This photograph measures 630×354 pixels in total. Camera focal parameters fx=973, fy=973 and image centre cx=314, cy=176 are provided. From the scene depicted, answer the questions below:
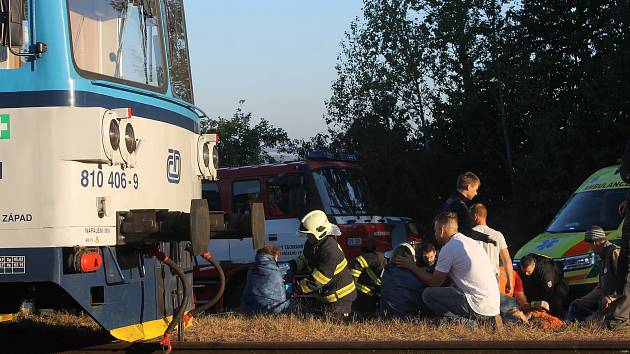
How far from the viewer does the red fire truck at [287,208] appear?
47.3 feet

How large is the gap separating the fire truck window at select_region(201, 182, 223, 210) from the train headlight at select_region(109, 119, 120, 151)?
26.8 feet

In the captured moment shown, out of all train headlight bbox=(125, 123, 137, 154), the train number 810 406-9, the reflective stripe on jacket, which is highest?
train headlight bbox=(125, 123, 137, 154)

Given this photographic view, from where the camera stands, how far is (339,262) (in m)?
10.5

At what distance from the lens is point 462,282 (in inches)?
359

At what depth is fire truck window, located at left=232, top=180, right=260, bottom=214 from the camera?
586 inches

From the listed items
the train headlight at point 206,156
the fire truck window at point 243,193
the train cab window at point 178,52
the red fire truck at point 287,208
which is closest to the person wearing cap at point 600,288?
the train headlight at point 206,156

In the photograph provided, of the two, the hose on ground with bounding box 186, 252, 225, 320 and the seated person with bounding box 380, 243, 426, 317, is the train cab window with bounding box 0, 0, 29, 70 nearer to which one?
the hose on ground with bounding box 186, 252, 225, 320

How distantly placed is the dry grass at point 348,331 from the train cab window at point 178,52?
221cm

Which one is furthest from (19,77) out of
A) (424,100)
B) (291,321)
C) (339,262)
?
(424,100)

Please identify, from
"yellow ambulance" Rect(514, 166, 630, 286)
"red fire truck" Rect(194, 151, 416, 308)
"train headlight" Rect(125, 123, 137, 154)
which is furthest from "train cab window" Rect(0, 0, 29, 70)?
"red fire truck" Rect(194, 151, 416, 308)

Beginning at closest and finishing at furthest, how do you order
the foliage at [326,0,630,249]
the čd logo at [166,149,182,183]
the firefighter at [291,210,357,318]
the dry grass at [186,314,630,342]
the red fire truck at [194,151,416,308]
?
the čd logo at [166,149,182,183] < the dry grass at [186,314,630,342] < the firefighter at [291,210,357,318] < the red fire truck at [194,151,416,308] < the foliage at [326,0,630,249]

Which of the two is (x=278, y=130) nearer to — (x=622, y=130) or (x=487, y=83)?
(x=487, y=83)

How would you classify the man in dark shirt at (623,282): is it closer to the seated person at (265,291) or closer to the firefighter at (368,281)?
the firefighter at (368,281)

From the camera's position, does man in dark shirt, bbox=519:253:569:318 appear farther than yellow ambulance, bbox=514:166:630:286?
No
